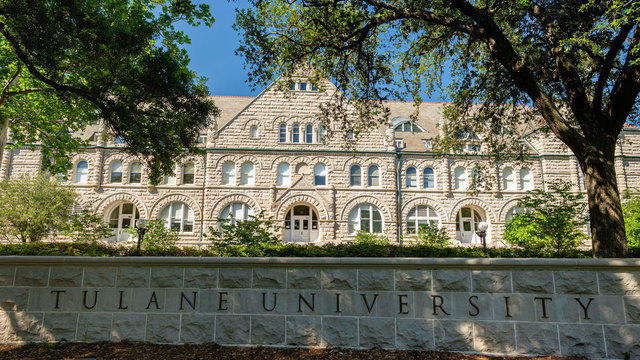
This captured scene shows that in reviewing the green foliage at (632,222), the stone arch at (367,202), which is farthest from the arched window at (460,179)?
the green foliage at (632,222)

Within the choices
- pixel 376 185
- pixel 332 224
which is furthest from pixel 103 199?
pixel 376 185

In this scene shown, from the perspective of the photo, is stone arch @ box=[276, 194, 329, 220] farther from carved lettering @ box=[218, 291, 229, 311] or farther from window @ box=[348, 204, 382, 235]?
carved lettering @ box=[218, 291, 229, 311]

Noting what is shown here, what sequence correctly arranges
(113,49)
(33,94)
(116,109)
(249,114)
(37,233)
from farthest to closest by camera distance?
1. (249,114)
2. (37,233)
3. (33,94)
4. (116,109)
5. (113,49)

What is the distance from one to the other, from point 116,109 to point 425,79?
8650 mm

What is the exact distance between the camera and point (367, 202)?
24.5 metres

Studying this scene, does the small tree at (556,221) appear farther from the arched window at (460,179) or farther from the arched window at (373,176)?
the arched window at (373,176)

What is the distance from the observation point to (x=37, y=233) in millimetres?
18859

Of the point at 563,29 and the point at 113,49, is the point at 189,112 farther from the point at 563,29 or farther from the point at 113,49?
the point at 563,29

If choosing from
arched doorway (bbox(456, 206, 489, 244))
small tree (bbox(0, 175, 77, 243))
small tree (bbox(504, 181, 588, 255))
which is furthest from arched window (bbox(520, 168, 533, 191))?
small tree (bbox(0, 175, 77, 243))

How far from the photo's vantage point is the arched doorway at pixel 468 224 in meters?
25.7

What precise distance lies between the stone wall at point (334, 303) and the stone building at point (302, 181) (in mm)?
18004

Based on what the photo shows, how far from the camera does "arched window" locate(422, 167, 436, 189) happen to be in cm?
2577

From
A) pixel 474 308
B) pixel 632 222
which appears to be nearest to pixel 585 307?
pixel 474 308

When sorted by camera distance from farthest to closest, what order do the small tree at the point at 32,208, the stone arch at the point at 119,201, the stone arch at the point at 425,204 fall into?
the stone arch at the point at 425,204 → the stone arch at the point at 119,201 → the small tree at the point at 32,208
